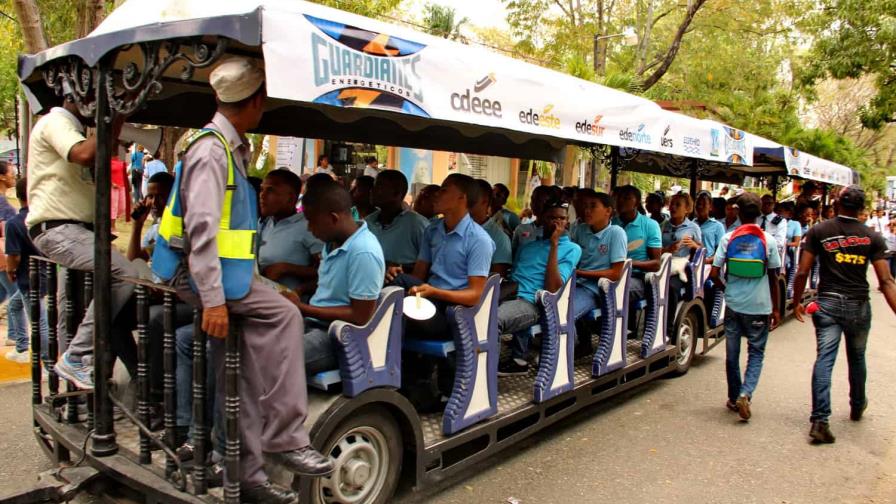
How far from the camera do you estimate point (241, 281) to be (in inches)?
108

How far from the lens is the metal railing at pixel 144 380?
9.20ft

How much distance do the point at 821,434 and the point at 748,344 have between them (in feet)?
2.89

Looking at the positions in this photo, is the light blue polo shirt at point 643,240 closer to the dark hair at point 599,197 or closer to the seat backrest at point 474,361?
the dark hair at point 599,197

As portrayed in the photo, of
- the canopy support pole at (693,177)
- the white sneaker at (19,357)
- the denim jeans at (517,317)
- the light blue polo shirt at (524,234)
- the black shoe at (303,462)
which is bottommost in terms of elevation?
the white sneaker at (19,357)

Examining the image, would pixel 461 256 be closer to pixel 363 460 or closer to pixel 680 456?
pixel 363 460

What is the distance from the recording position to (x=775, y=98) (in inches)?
982

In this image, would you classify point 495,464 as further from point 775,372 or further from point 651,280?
point 775,372

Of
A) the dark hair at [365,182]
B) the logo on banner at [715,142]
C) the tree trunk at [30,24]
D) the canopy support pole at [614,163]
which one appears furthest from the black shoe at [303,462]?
the canopy support pole at [614,163]

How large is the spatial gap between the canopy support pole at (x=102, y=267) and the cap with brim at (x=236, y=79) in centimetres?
67

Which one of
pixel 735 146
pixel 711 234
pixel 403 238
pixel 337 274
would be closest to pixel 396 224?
pixel 403 238

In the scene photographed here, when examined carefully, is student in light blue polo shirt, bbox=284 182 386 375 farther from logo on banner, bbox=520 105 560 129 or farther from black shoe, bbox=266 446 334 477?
logo on banner, bbox=520 105 560 129

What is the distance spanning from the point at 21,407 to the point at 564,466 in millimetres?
4177

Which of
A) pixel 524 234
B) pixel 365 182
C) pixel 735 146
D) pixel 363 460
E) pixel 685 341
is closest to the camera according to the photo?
pixel 363 460

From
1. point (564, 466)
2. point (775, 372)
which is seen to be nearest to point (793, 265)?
point (775, 372)
